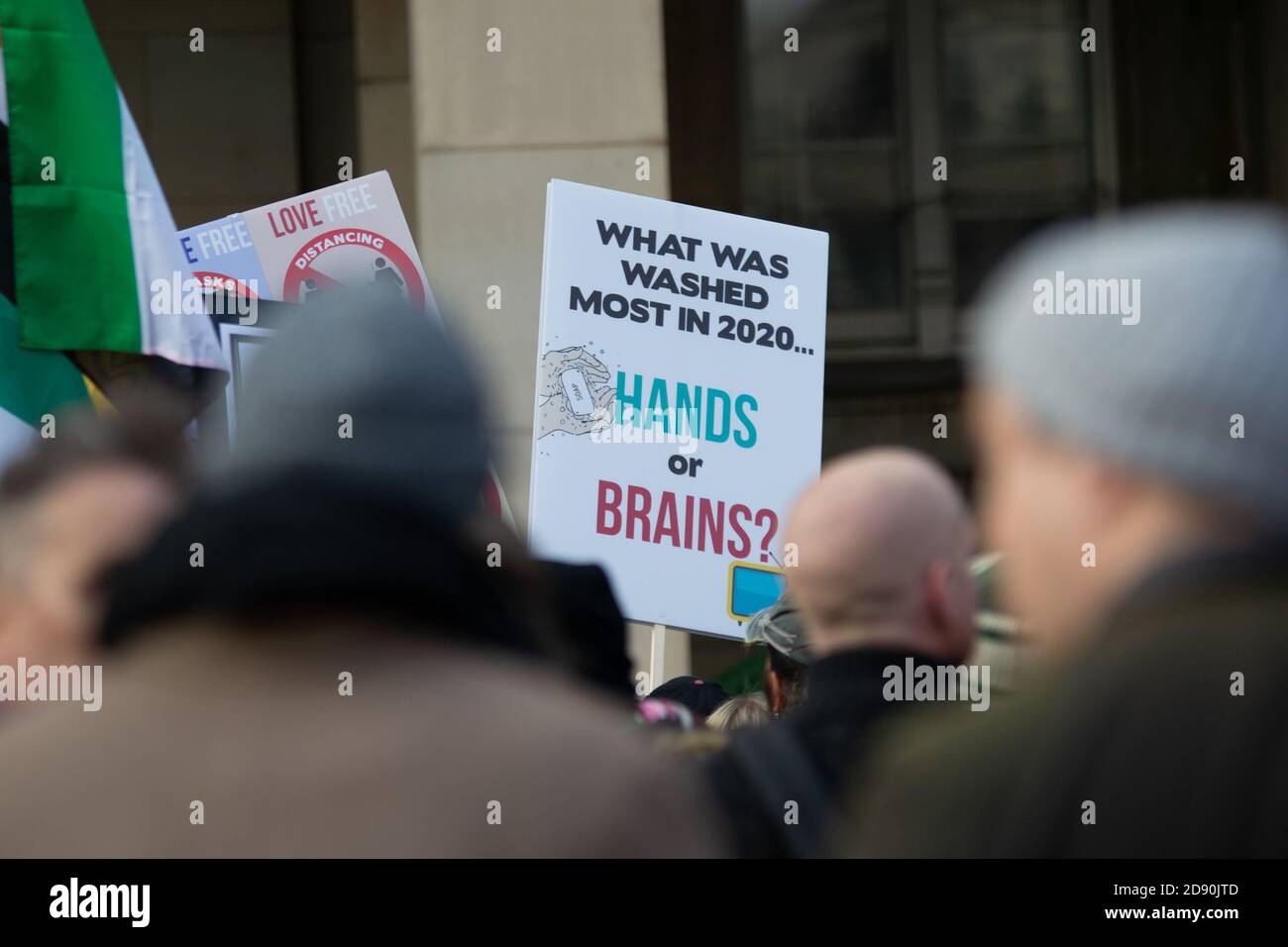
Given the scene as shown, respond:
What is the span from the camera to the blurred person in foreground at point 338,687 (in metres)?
1.13

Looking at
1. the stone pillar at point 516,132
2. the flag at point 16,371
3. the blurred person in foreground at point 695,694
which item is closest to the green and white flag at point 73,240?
the flag at point 16,371

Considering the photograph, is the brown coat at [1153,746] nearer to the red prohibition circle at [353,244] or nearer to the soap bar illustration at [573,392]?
the soap bar illustration at [573,392]

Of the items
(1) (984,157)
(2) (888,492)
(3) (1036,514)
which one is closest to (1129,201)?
(1) (984,157)

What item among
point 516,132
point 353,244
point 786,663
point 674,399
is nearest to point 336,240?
point 353,244

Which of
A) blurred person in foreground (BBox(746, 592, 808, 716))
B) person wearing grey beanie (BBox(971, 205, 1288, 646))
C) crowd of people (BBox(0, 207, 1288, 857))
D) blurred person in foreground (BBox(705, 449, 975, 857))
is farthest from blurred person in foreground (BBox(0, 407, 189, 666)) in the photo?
blurred person in foreground (BBox(746, 592, 808, 716))

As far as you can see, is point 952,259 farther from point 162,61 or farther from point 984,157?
point 162,61

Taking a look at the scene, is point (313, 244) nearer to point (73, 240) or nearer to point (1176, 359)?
point (73, 240)

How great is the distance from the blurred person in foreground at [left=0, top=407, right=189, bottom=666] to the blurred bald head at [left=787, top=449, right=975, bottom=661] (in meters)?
0.75

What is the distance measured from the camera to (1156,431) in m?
1.19

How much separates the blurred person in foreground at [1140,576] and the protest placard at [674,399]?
11.8 feet

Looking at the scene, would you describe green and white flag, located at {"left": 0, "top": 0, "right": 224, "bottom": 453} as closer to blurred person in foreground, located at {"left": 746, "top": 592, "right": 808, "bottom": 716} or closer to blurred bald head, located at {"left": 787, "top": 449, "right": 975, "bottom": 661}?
blurred person in foreground, located at {"left": 746, "top": 592, "right": 808, "bottom": 716}

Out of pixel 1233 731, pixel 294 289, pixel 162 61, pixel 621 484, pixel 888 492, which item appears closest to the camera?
pixel 1233 731

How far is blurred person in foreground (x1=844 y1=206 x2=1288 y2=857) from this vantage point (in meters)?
1.13
